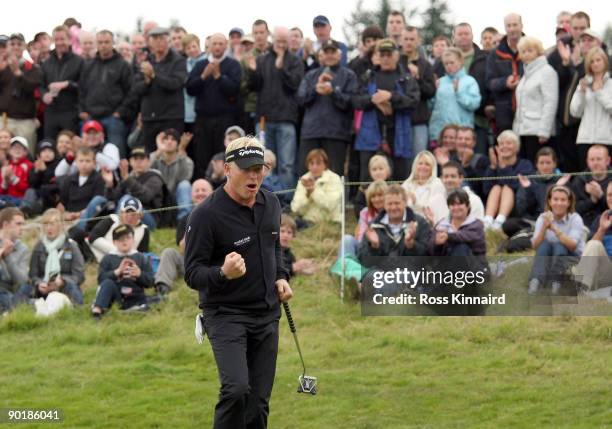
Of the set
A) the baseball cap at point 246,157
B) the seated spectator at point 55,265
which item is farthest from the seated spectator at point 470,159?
the baseball cap at point 246,157

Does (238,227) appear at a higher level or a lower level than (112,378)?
higher

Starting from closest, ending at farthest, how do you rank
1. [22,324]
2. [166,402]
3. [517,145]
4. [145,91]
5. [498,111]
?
[166,402] → [22,324] → [517,145] → [498,111] → [145,91]

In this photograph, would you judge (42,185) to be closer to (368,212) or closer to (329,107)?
Result: (329,107)

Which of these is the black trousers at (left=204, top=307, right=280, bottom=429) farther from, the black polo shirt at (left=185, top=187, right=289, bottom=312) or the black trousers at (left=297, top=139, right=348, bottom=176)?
the black trousers at (left=297, top=139, right=348, bottom=176)

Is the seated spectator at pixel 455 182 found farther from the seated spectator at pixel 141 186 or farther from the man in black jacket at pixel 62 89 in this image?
the man in black jacket at pixel 62 89

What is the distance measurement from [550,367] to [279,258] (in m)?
4.13

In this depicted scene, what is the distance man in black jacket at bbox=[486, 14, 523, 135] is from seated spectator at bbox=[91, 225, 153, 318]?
534 cm

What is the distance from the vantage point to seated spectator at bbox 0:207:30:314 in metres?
15.7

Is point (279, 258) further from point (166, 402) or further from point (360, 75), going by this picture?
point (360, 75)

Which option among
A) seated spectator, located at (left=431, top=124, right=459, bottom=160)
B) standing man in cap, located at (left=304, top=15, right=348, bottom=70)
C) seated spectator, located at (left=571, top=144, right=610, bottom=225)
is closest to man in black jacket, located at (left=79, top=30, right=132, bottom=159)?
standing man in cap, located at (left=304, top=15, right=348, bottom=70)

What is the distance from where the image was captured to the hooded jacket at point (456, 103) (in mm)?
17500

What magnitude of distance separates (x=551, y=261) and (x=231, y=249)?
5.91 metres

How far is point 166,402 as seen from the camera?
1191 cm

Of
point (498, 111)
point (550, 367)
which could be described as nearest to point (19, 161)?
point (498, 111)
